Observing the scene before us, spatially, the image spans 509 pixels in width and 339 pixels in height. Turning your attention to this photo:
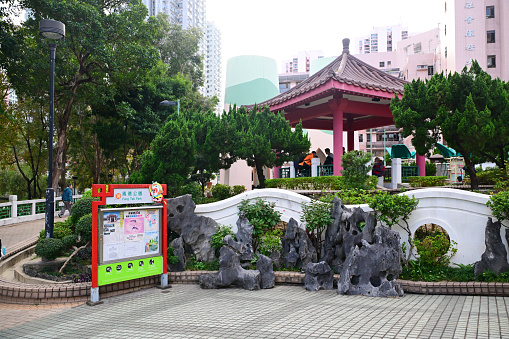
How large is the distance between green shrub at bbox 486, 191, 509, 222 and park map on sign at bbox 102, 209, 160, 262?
22.5 feet

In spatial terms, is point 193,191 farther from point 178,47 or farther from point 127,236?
point 178,47

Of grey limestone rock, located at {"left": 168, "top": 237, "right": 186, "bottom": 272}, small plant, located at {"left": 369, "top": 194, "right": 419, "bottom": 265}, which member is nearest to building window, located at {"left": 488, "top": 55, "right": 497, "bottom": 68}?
small plant, located at {"left": 369, "top": 194, "right": 419, "bottom": 265}

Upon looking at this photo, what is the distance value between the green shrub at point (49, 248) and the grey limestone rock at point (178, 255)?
2718 mm

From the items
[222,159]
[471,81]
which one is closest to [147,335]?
[222,159]

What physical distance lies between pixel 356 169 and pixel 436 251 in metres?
3.68

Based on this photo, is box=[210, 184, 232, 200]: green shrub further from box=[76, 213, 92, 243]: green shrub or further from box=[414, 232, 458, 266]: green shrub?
box=[414, 232, 458, 266]: green shrub

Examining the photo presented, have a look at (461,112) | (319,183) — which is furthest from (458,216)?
(319,183)

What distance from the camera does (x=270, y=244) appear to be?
8312 mm

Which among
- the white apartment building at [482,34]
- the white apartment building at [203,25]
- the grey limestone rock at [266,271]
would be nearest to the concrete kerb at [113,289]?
the grey limestone rock at [266,271]

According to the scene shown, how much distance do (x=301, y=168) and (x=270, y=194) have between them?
6.21 metres

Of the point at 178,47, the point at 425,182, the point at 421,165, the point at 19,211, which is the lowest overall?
the point at 19,211

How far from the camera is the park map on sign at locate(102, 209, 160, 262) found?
23.3 ft

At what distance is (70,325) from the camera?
5.59 meters

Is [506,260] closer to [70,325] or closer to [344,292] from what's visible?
[344,292]
